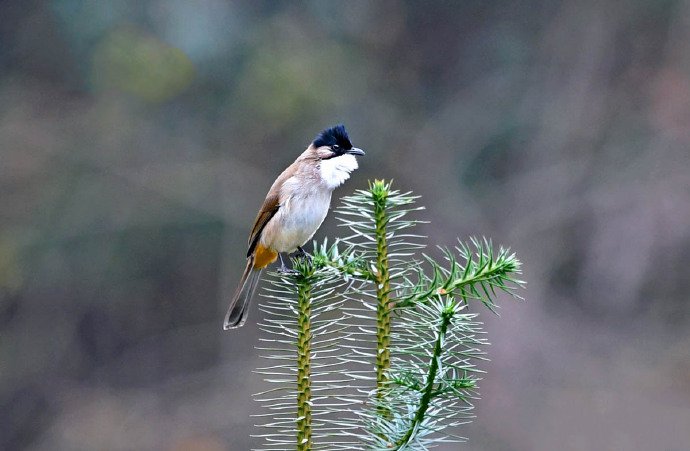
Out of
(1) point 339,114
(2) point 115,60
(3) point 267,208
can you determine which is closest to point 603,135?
(1) point 339,114

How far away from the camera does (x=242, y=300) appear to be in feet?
13.1

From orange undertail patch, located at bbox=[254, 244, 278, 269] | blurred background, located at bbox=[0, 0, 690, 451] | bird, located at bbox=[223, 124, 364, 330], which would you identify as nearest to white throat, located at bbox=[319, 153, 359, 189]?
bird, located at bbox=[223, 124, 364, 330]

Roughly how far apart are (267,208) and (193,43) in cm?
676

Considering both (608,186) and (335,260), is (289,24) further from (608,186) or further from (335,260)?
(335,260)

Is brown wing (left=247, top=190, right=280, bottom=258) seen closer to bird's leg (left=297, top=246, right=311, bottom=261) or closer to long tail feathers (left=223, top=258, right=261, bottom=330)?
long tail feathers (left=223, top=258, right=261, bottom=330)

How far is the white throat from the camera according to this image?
4.21 metres

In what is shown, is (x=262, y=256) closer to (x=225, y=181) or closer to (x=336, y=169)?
(x=336, y=169)

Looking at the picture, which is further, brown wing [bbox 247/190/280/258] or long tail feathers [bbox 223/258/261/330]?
brown wing [bbox 247/190/280/258]

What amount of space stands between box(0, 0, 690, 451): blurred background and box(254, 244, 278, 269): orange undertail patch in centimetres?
582

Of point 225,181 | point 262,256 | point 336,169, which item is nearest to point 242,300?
point 262,256

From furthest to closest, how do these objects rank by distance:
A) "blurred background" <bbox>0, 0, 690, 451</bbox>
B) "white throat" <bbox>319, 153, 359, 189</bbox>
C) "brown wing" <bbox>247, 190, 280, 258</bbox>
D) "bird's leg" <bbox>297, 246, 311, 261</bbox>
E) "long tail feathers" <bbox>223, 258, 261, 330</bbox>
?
"blurred background" <bbox>0, 0, 690, 451</bbox> < "brown wing" <bbox>247, 190, 280, 258</bbox> < "white throat" <bbox>319, 153, 359, 189</bbox> < "long tail feathers" <bbox>223, 258, 261, 330</bbox> < "bird's leg" <bbox>297, 246, 311, 261</bbox>

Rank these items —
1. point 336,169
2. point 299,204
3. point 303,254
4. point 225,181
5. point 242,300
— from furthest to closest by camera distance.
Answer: point 225,181 → point 299,204 → point 336,169 → point 242,300 → point 303,254

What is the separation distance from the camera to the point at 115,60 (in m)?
10.9

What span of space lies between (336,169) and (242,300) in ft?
2.18
